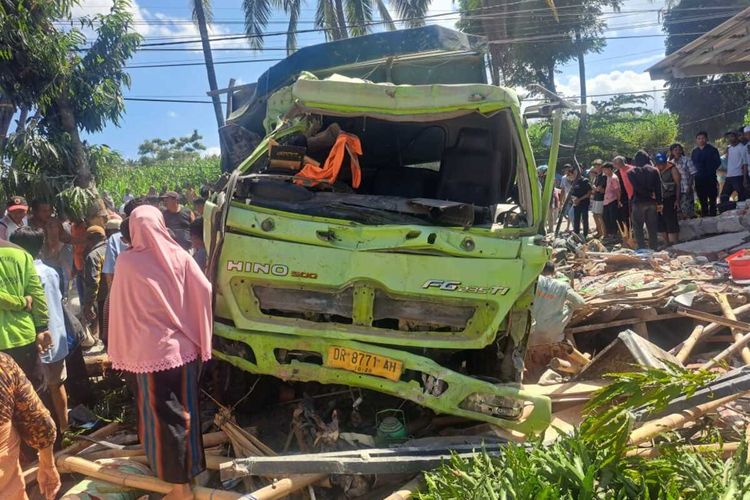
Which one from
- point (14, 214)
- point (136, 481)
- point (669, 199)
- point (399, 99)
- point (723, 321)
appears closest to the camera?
point (136, 481)

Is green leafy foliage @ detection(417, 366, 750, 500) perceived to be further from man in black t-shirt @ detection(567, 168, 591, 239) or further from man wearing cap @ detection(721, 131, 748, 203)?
man in black t-shirt @ detection(567, 168, 591, 239)

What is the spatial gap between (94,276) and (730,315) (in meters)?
5.89

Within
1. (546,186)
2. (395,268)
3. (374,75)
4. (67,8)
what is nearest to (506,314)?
(395,268)

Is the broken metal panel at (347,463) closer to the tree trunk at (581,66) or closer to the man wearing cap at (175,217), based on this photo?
the man wearing cap at (175,217)

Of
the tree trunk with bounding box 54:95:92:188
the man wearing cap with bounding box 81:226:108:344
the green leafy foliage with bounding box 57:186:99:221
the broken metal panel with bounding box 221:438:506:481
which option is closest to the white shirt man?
the broken metal panel with bounding box 221:438:506:481

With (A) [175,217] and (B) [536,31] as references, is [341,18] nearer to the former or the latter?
(B) [536,31]

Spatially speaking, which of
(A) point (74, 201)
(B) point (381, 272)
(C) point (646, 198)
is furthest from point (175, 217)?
(C) point (646, 198)

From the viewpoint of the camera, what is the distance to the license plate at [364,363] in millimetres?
3229

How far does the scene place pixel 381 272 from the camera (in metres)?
3.27

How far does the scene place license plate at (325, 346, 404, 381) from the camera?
323 centimetres

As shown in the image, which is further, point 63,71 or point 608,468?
point 63,71

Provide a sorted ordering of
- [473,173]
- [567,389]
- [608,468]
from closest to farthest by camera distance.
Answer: [608,468]
[567,389]
[473,173]

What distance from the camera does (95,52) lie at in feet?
31.6

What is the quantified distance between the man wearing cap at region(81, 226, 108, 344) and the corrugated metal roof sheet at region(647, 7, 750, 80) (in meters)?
8.83
